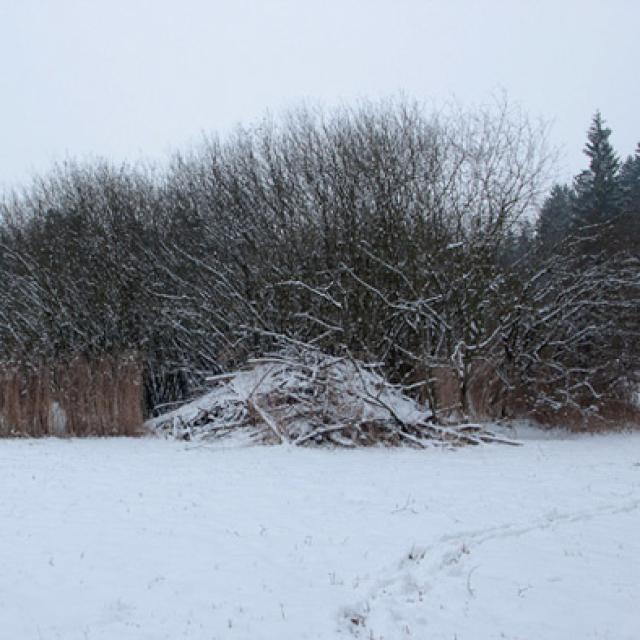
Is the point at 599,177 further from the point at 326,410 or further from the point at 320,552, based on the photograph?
the point at 320,552

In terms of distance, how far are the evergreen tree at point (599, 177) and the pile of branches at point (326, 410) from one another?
51.8 feet

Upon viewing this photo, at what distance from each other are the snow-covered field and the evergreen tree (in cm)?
2109

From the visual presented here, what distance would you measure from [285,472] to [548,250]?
9860 millimetres

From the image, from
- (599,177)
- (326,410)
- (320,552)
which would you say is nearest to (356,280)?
(326,410)

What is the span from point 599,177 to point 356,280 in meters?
23.2

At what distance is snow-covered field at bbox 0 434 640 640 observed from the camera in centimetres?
473

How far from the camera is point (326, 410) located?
14680 mm

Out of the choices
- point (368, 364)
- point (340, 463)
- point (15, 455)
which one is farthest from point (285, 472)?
point (15, 455)

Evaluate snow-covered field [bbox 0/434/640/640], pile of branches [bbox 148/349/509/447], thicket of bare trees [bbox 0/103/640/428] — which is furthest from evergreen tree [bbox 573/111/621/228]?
snow-covered field [bbox 0/434/640/640]

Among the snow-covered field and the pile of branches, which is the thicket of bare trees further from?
the snow-covered field

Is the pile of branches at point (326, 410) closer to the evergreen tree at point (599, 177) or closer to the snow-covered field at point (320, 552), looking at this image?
the snow-covered field at point (320, 552)

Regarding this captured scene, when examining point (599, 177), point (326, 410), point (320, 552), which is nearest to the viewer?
point (320, 552)

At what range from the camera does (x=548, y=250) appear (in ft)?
56.4

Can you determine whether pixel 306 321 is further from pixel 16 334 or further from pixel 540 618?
pixel 540 618
